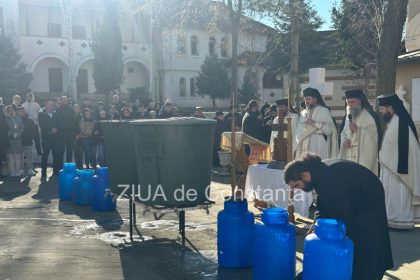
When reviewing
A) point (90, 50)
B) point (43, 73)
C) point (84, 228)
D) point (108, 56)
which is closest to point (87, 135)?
point (84, 228)

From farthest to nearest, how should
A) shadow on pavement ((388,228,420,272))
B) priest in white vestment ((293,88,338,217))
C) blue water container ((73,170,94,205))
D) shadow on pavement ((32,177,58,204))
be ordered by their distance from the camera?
shadow on pavement ((32,177,58,204)) < blue water container ((73,170,94,205)) < priest in white vestment ((293,88,338,217)) < shadow on pavement ((388,228,420,272))

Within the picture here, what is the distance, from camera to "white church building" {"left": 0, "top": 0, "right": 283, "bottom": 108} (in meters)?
37.9

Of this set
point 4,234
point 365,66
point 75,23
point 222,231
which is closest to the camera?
point 222,231

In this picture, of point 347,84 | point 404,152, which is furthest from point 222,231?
point 347,84

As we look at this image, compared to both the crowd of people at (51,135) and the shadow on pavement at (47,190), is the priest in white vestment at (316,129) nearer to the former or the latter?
the shadow on pavement at (47,190)

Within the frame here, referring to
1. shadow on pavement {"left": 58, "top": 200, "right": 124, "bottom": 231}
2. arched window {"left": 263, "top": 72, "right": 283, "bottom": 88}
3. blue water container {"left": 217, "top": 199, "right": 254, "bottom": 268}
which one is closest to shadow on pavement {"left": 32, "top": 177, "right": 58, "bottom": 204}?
shadow on pavement {"left": 58, "top": 200, "right": 124, "bottom": 231}

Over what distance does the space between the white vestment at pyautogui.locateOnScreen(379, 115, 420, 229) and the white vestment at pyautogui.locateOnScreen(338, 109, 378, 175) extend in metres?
0.33

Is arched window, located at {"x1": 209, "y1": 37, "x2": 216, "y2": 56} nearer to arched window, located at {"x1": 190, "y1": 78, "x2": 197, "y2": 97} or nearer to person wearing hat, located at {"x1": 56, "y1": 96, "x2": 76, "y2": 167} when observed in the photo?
arched window, located at {"x1": 190, "y1": 78, "x2": 197, "y2": 97}

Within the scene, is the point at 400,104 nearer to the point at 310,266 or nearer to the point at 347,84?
the point at 310,266

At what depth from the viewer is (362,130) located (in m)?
8.36

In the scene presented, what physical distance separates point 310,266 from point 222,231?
1.77 metres

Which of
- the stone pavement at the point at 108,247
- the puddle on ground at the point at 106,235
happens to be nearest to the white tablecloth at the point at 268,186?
the stone pavement at the point at 108,247

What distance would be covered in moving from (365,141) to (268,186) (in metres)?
1.76

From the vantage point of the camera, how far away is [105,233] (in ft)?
25.4
